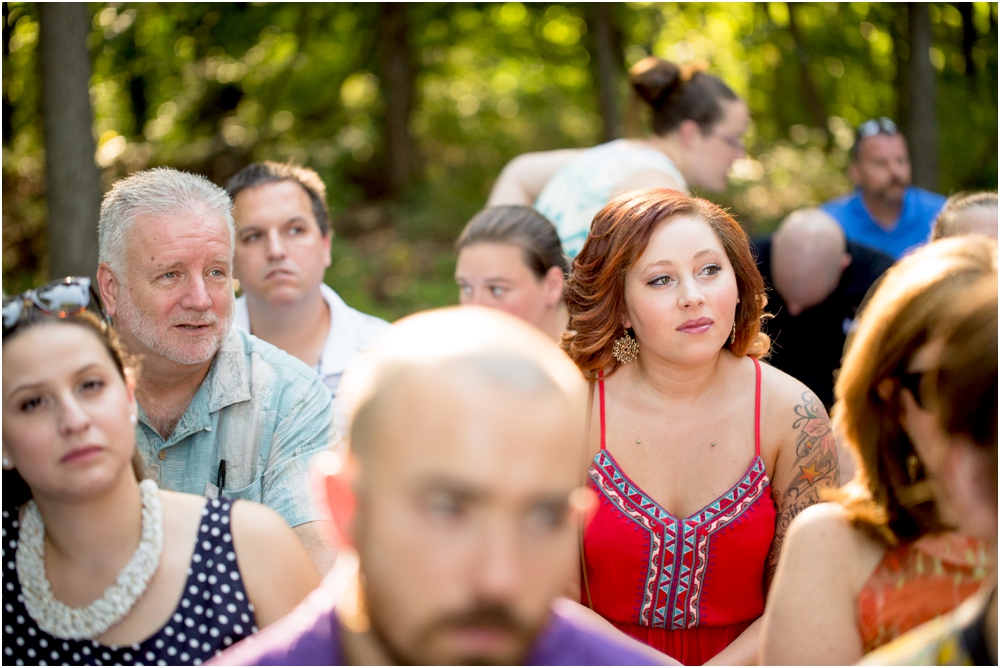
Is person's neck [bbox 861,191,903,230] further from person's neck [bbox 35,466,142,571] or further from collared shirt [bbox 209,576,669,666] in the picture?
person's neck [bbox 35,466,142,571]

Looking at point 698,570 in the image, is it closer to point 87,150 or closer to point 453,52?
point 87,150

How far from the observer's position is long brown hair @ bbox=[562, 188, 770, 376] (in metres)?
2.57

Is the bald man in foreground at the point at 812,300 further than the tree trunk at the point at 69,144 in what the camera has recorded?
No

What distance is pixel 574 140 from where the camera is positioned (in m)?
9.98

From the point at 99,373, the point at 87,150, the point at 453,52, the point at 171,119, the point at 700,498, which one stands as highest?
the point at 453,52

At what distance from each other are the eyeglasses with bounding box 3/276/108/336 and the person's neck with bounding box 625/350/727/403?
5.07 ft

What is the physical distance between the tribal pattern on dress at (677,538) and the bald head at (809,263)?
64.8 inches

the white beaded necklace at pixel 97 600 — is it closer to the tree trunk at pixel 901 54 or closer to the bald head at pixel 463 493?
the bald head at pixel 463 493

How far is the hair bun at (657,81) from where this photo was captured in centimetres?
436

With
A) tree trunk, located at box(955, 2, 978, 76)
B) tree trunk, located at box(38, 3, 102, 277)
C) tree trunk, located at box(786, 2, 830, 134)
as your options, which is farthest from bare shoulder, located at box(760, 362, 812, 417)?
tree trunk, located at box(786, 2, 830, 134)

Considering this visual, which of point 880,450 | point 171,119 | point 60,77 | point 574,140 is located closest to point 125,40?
point 171,119

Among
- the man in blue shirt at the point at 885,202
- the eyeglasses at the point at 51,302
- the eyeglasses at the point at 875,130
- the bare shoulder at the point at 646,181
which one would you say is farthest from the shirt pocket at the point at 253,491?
the eyeglasses at the point at 875,130

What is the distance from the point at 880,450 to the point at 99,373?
58.7 inches

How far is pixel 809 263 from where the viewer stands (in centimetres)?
394
